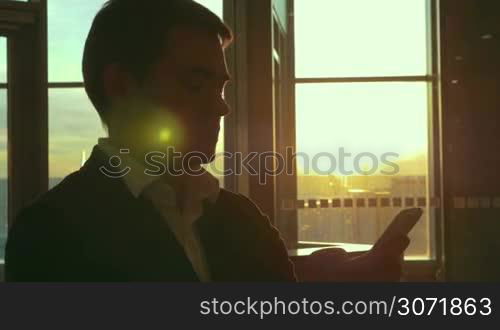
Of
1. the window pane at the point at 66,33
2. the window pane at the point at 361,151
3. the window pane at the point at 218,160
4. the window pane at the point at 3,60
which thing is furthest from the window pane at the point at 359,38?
the window pane at the point at 3,60

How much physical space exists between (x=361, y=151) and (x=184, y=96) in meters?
3.96

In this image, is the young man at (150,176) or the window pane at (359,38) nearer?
the young man at (150,176)

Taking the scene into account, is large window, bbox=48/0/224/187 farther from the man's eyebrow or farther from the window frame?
the man's eyebrow

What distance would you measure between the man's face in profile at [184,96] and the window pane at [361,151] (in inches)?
149

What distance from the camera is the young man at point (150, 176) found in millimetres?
778

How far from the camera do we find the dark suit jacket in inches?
29.7

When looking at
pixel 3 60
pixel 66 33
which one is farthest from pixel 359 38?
pixel 3 60

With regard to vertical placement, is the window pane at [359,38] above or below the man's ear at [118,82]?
above

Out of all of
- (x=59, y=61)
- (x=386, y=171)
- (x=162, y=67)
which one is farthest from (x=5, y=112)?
Result: (x=386, y=171)

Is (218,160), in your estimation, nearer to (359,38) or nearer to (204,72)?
(359,38)

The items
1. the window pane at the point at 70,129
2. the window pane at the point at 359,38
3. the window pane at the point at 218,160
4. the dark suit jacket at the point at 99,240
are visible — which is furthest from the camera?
the window pane at the point at 359,38

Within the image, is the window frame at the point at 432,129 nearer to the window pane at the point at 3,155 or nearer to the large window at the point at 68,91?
the large window at the point at 68,91

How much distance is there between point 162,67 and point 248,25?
2.88 meters

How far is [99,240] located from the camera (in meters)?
0.78
